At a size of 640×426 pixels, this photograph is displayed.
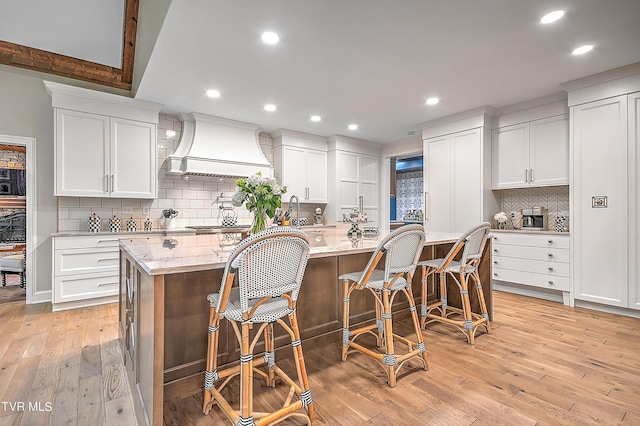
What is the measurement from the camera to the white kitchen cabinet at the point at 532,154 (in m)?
3.90

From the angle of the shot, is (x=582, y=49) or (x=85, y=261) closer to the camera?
(x=582, y=49)

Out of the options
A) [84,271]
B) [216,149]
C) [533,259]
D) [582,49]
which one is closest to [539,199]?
[533,259]

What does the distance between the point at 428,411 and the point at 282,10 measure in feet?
8.76

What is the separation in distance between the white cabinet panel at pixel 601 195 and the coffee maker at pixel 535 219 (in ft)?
1.76

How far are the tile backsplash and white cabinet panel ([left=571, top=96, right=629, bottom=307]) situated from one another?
3.98 m

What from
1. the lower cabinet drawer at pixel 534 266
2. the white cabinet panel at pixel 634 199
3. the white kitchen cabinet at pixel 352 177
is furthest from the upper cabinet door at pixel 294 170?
the white cabinet panel at pixel 634 199

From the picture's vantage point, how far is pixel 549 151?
3992 millimetres

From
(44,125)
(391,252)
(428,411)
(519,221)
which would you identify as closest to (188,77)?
(44,125)

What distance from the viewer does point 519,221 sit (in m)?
4.34

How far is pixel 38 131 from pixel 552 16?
527 cm

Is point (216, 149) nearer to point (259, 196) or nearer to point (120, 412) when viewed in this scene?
point (259, 196)

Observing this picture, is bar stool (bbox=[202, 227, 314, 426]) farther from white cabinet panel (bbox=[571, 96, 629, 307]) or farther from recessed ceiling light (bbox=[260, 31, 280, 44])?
white cabinet panel (bbox=[571, 96, 629, 307])

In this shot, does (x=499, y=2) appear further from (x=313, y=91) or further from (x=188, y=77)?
(x=188, y=77)

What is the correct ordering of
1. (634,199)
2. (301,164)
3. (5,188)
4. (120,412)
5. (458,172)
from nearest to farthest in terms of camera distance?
(120,412) < (634,199) < (458,172) < (301,164) < (5,188)
